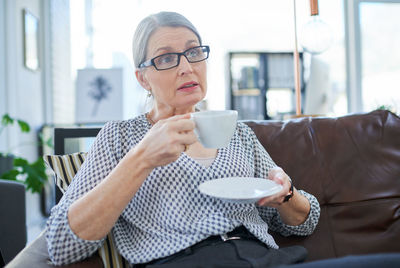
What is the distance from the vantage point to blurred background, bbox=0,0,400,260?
3.47 metres

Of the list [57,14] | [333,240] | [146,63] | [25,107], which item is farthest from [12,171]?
[57,14]

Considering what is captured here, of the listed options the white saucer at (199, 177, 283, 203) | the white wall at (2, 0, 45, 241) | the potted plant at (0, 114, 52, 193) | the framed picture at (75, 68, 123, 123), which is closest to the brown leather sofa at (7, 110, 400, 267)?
the white saucer at (199, 177, 283, 203)

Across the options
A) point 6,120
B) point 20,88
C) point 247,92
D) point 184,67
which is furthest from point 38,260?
point 247,92

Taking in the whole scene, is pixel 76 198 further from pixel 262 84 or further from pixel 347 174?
pixel 262 84

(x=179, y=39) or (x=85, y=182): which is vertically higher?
(x=179, y=39)

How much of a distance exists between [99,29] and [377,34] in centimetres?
413

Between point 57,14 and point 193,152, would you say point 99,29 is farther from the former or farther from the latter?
point 193,152

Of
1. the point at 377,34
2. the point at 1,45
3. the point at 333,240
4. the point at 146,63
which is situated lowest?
the point at 333,240

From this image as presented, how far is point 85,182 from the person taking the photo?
1032mm

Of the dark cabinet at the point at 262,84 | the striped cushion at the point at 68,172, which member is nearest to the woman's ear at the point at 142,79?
the striped cushion at the point at 68,172

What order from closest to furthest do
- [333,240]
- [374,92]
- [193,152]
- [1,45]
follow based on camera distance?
1. [193,152]
2. [333,240]
3. [1,45]
4. [374,92]

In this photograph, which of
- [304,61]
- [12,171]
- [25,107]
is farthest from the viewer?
[304,61]

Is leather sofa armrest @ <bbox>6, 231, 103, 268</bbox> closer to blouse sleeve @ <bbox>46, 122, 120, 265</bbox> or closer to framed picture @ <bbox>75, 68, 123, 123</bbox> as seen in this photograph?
blouse sleeve @ <bbox>46, 122, 120, 265</bbox>

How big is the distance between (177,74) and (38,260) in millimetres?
694
